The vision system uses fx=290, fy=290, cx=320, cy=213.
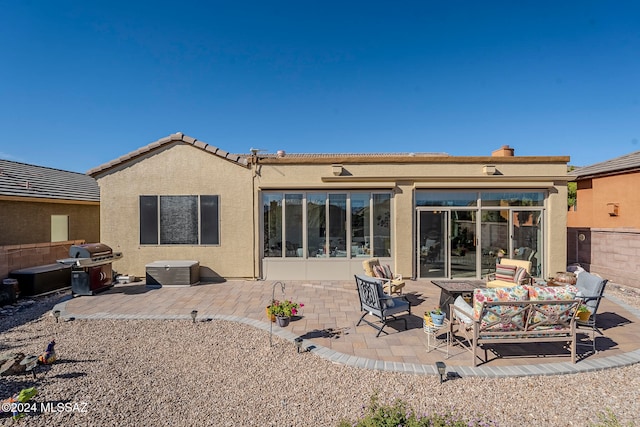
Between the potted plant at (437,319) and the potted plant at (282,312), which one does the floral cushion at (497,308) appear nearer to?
the potted plant at (437,319)

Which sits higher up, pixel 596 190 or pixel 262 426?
pixel 596 190

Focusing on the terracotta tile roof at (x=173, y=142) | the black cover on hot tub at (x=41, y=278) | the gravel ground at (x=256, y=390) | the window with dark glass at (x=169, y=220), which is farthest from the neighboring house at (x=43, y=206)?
the gravel ground at (x=256, y=390)

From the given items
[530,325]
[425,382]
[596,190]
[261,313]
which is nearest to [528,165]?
[596,190]

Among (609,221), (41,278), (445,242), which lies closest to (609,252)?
(609,221)

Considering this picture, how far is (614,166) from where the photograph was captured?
12.5m

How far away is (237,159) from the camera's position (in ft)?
35.1

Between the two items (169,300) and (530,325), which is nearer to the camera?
(530,325)

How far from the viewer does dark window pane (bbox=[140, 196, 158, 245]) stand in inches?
425

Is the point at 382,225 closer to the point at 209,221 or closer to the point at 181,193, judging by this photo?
the point at 209,221

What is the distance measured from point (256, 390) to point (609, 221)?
634 inches

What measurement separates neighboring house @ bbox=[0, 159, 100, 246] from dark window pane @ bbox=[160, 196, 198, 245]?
499cm

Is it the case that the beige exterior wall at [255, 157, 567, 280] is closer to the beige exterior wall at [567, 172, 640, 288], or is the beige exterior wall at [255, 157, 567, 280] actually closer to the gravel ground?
the beige exterior wall at [567, 172, 640, 288]

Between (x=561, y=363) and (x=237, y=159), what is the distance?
401 inches

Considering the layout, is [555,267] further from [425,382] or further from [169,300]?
[169,300]
